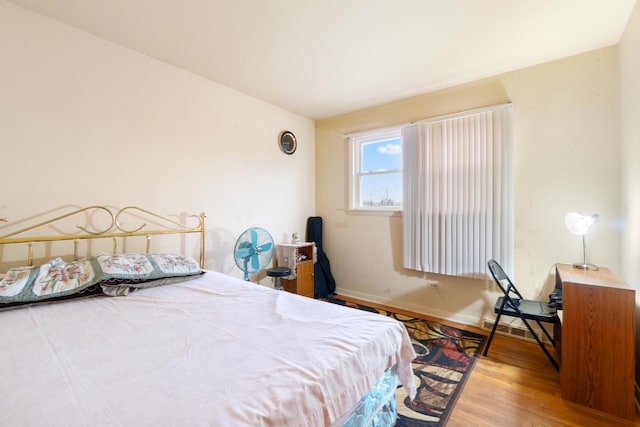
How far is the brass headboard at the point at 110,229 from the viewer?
1.80 metres

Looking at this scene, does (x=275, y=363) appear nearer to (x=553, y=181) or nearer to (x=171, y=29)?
(x=171, y=29)

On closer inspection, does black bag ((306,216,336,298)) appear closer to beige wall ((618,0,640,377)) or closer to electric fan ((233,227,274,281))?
electric fan ((233,227,274,281))

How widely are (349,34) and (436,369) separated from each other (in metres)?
2.56

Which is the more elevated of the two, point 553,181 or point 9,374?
point 553,181

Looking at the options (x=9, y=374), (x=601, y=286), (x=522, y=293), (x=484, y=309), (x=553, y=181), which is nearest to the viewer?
(x=9, y=374)

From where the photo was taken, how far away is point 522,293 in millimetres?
2561

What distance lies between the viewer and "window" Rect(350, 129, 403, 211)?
11.2 feet

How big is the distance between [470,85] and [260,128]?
228cm

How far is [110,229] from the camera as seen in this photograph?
215 cm

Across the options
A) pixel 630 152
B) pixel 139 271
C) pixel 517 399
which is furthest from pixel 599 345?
pixel 139 271

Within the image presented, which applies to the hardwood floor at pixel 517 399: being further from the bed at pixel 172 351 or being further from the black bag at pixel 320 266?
the black bag at pixel 320 266

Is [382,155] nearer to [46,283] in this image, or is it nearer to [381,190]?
[381,190]

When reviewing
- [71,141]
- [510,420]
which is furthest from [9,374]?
[510,420]

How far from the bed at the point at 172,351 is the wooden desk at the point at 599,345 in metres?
1.17
